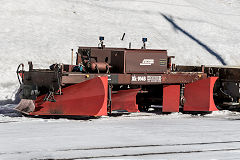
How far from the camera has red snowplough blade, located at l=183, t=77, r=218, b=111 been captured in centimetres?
1340

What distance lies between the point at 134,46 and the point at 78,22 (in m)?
3.60

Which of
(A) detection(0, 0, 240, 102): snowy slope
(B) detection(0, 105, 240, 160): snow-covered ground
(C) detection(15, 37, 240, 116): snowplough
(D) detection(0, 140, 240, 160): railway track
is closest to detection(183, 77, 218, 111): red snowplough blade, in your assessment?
(C) detection(15, 37, 240, 116): snowplough

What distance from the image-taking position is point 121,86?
12.8m

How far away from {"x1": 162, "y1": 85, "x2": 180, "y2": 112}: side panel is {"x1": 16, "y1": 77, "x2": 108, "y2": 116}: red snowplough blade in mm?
2548

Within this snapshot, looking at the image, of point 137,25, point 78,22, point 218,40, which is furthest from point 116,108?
point 218,40

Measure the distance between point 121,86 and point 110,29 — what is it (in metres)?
12.9

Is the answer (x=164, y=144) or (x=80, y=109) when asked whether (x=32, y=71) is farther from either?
(x=164, y=144)

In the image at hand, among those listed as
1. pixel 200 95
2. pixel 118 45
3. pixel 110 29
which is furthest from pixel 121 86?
pixel 110 29

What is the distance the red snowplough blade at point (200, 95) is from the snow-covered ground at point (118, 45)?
0.40 meters

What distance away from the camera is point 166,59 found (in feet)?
41.4

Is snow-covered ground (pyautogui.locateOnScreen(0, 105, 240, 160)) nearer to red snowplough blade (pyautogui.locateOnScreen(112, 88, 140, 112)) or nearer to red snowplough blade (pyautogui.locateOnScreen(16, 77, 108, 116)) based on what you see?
red snowplough blade (pyautogui.locateOnScreen(16, 77, 108, 116))

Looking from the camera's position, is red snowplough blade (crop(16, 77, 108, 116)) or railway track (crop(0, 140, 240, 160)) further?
red snowplough blade (crop(16, 77, 108, 116))

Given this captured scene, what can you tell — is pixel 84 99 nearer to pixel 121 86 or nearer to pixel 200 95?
pixel 121 86

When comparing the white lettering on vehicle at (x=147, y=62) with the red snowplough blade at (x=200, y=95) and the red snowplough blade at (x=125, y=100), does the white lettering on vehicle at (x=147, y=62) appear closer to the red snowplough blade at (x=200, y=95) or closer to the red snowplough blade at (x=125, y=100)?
the red snowplough blade at (x=125, y=100)
